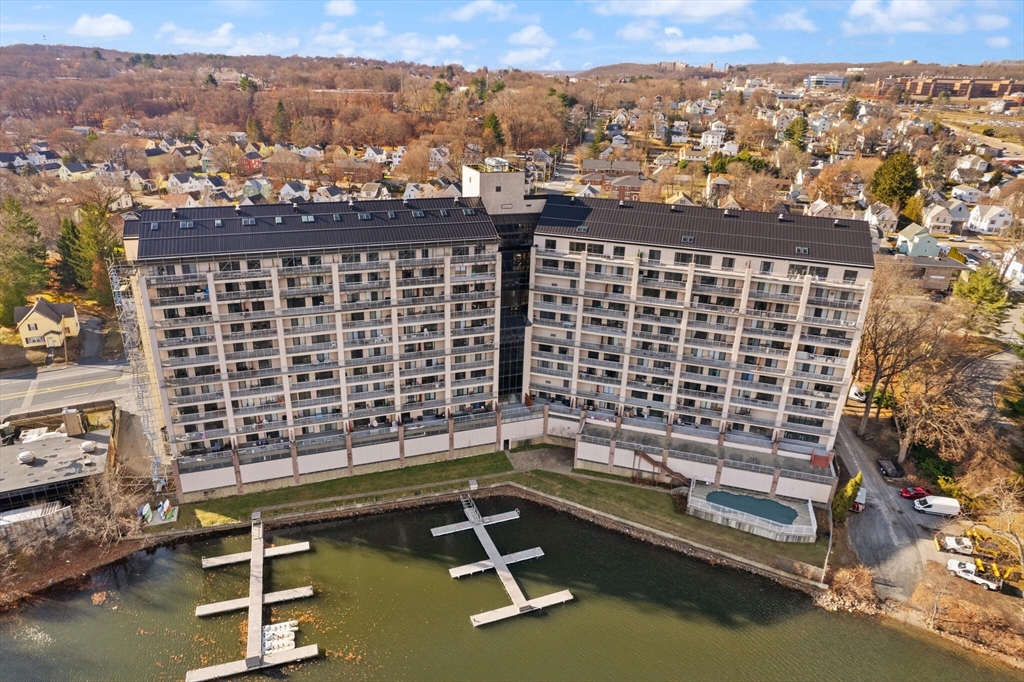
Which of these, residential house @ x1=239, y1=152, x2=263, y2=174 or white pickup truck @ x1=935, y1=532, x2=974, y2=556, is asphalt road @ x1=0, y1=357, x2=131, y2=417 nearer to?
white pickup truck @ x1=935, y1=532, x2=974, y2=556

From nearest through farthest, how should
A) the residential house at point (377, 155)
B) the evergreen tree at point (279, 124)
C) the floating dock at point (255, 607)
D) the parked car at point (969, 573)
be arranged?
the floating dock at point (255, 607), the parked car at point (969, 573), the residential house at point (377, 155), the evergreen tree at point (279, 124)

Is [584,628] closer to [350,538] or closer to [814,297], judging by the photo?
[350,538]

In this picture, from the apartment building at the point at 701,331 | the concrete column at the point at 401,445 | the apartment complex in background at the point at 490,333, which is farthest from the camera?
the concrete column at the point at 401,445

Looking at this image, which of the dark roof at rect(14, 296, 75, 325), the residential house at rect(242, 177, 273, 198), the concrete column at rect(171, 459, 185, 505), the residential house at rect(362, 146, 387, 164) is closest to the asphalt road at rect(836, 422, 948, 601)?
the concrete column at rect(171, 459, 185, 505)

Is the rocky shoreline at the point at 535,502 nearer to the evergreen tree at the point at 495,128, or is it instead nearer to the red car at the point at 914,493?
the red car at the point at 914,493

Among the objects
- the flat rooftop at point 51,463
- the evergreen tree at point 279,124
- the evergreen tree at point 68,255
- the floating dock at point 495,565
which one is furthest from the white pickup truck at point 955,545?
the evergreen tree at point 279,124
